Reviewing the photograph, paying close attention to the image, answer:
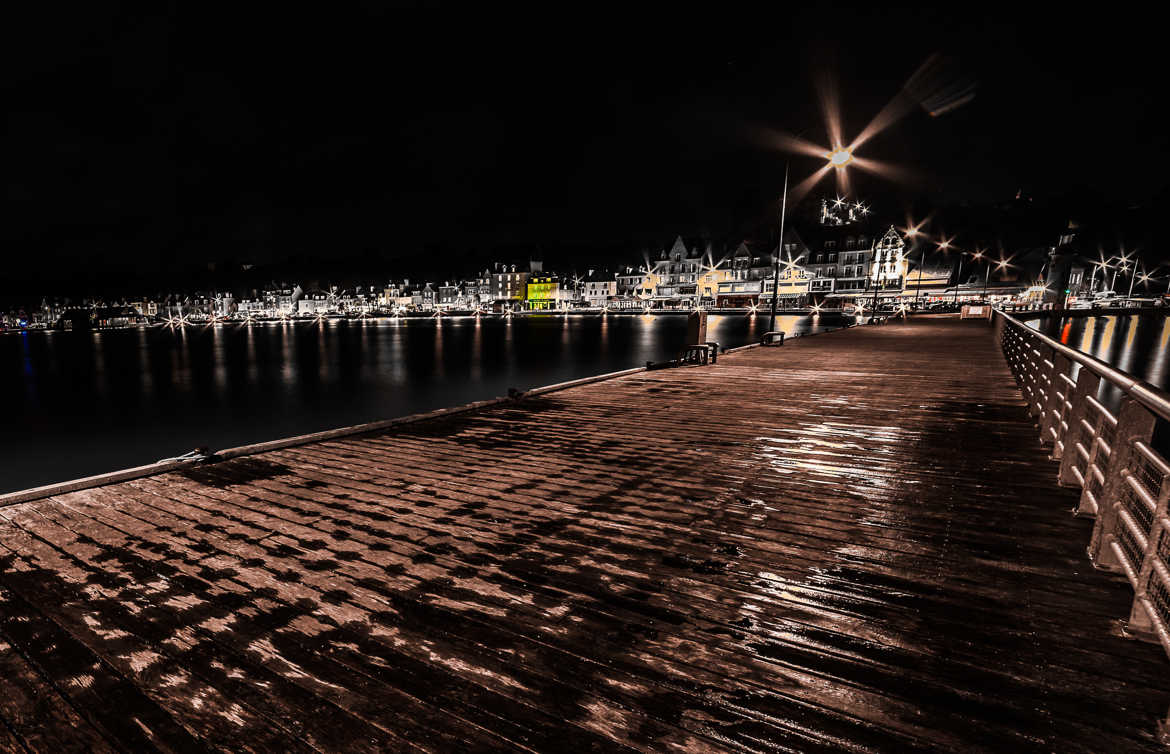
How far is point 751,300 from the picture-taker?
356 ft

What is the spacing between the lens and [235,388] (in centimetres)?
3859

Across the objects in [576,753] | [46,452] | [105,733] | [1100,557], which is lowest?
[46,452]

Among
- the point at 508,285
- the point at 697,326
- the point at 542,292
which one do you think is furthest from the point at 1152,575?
the point at 508,285

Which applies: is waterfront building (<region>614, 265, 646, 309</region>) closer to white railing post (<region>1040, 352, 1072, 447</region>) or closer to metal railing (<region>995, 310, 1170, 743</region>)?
white railing post (<region>1040, 352, 1072, 447</region>)

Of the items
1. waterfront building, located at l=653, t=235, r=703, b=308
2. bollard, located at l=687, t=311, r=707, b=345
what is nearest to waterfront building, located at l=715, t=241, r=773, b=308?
waterfront building, located at l=653, t=235, r=703, b=308

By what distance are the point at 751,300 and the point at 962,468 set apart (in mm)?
108177

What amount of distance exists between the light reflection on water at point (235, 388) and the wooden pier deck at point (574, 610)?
76.2 feet

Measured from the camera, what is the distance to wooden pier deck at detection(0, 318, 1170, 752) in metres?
2.40

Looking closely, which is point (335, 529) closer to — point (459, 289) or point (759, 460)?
point (759, 460)

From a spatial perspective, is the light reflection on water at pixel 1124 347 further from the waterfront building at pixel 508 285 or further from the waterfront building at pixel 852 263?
the waterfront building at pixel 508 285

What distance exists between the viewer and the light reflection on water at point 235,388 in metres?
25.0

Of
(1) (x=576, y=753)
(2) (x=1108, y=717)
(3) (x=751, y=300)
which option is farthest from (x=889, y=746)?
(3) (x=751, y=300)

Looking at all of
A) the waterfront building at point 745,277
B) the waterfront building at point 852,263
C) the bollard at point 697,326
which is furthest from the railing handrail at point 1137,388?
the waterfront building at point 745,277

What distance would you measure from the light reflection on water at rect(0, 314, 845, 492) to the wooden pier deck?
2322cm
